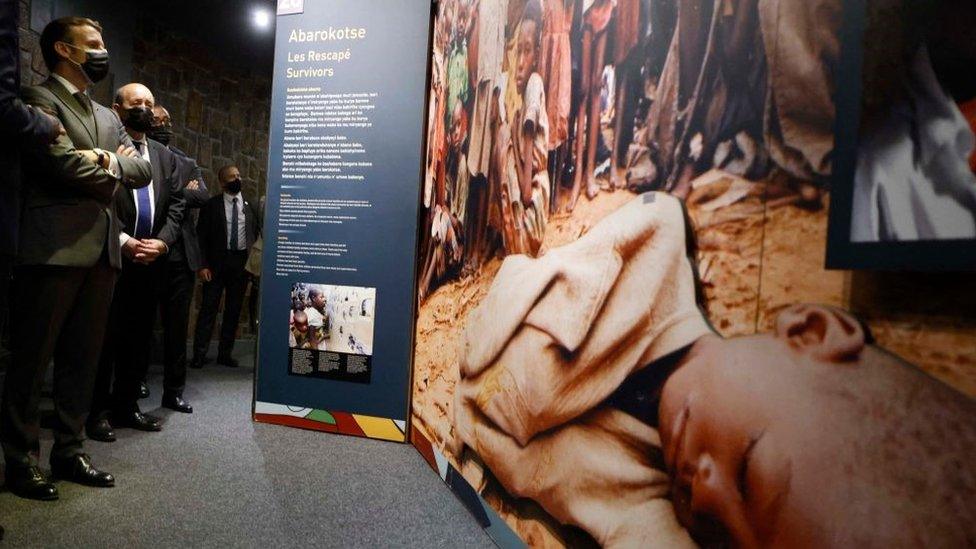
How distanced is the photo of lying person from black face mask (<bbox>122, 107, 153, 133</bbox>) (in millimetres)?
2015

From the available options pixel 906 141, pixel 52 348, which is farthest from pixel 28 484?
pixel 906 141

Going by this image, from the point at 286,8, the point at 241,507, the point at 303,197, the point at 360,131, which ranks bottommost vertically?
the point at 241,507

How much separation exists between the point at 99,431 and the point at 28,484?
2.33 feet

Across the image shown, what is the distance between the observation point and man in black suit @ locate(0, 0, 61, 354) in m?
1.75

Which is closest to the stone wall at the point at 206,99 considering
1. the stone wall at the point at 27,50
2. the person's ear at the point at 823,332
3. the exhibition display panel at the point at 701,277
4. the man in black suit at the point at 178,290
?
the stone wall at the point at 27,50

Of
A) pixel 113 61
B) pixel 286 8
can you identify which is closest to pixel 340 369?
pixel 286 8

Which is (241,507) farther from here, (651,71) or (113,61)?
(113,61)

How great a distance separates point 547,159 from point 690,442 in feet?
2.69

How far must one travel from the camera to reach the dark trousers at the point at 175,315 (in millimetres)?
3297

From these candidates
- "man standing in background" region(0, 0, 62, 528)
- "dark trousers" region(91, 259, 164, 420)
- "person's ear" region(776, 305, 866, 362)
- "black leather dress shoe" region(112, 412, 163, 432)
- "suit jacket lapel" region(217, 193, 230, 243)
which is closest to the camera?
"person's ear" region(776, 305, 866, 362)

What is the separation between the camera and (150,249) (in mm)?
2760

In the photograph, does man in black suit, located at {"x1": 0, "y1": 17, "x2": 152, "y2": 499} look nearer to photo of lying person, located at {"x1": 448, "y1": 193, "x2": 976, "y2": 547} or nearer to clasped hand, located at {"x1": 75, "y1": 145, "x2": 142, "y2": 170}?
clasped hand, located at {"x1": 75, "y1": 145, "x2": 142, "y2": 170}

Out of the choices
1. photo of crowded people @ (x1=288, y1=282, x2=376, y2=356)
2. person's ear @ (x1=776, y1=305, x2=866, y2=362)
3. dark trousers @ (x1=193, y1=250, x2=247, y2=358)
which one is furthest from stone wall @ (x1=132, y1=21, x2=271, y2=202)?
person's ear @ (x1=776, y1=305, x2=866, y2=362)

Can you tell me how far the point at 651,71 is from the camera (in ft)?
3.80
